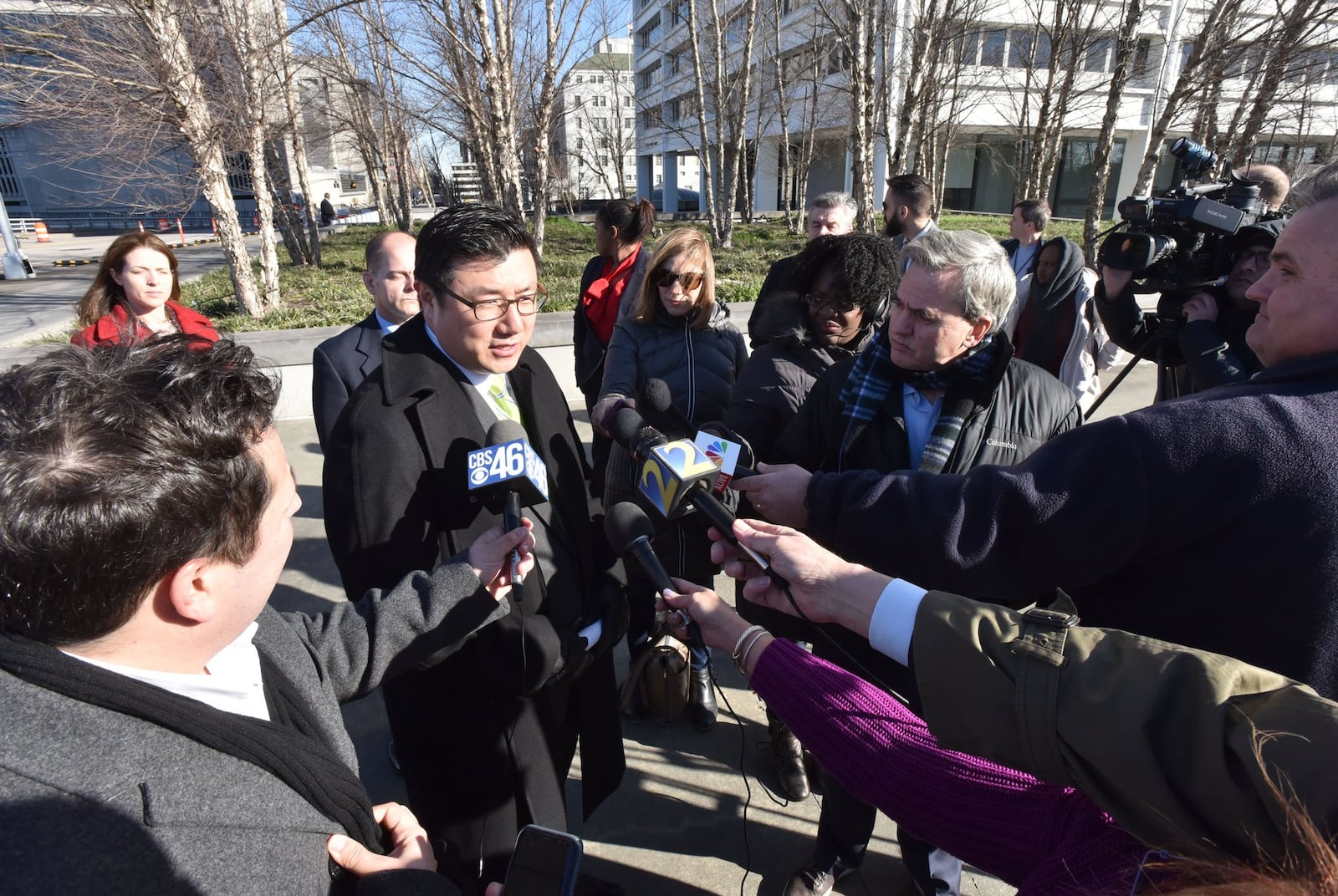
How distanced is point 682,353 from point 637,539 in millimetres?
1717

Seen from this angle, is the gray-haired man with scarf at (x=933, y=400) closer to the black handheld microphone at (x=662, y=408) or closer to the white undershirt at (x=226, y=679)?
the black handheld microphone at (x=662, y=408)

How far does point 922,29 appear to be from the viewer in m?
10.6

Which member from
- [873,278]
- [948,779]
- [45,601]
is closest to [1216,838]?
[948,779]

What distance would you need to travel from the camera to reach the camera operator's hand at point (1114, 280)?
2668 mm

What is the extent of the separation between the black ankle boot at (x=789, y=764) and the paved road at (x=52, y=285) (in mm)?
8853

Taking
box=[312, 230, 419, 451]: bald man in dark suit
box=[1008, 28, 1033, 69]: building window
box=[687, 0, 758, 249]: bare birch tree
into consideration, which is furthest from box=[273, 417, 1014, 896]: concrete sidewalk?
box=[1008, 28, 1033, 69]: building window

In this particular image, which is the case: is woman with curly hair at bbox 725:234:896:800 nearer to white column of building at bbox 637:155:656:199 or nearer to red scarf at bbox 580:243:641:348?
red scarf at bbox 580:243:641:348

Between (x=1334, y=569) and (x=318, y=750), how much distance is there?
5.02ft

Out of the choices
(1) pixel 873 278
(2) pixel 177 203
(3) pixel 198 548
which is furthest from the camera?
(2) pixel 177 203

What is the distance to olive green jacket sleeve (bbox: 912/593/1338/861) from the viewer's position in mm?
711

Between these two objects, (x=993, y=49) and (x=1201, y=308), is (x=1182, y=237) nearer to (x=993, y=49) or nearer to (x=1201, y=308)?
(x=1201, y=308)

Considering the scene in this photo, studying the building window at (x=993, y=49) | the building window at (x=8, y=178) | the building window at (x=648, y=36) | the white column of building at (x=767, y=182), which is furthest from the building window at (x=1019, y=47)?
the building window at (x=8, y=178)

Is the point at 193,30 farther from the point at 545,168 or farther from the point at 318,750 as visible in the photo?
the point at 318,750

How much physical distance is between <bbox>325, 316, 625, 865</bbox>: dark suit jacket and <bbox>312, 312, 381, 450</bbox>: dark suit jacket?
56.7 inches
